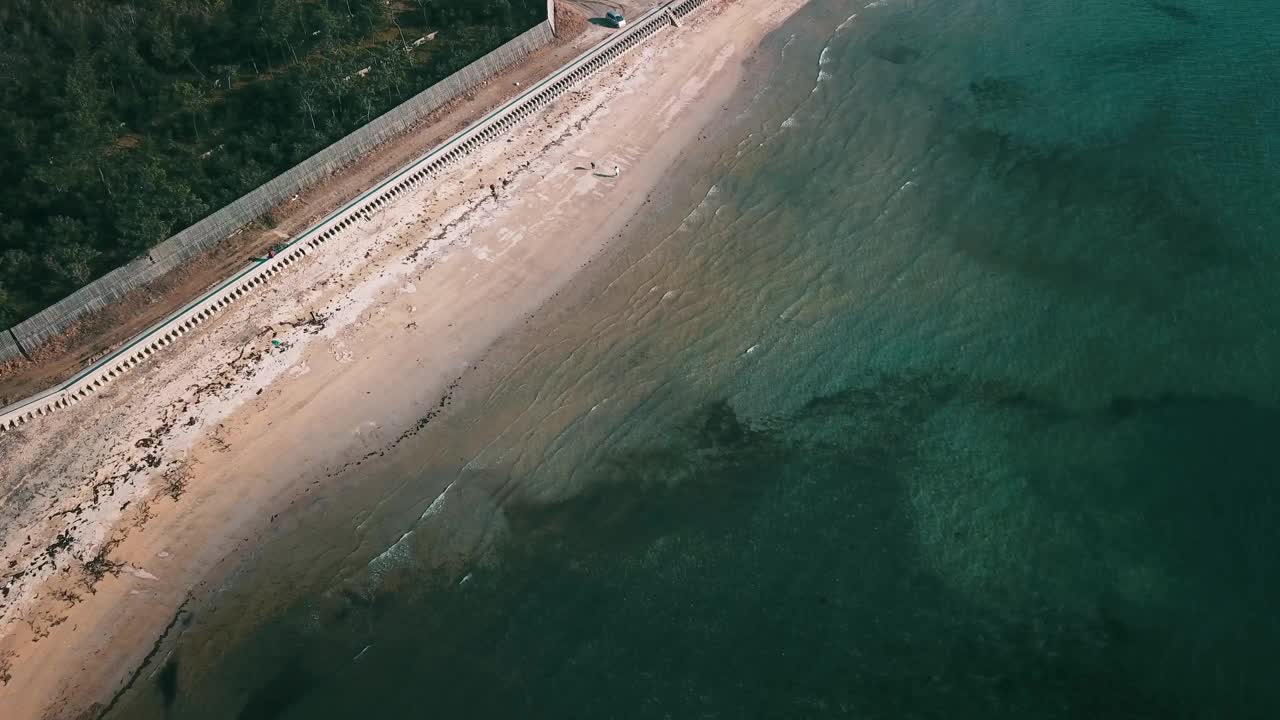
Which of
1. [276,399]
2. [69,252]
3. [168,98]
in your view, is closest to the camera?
[276,399]

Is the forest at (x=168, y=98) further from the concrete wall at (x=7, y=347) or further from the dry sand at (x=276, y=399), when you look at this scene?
the dry sand at (x=276, y=399)

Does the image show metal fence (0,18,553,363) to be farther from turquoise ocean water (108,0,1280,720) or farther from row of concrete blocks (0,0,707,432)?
turquoise ocean water (108,0,1280,720)

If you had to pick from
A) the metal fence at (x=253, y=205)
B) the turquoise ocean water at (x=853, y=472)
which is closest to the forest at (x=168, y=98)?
the metal fence at (x=253, y=205)

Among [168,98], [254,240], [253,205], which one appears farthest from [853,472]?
[168,98]

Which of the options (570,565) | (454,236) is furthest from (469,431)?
(454,236)

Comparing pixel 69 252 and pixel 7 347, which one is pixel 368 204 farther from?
pixel 7 347

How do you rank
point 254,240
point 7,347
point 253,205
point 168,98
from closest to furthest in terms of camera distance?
point 7,347, point 254,240, point 253,205, point 168,98

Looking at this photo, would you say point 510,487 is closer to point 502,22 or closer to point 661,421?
point 661,421
